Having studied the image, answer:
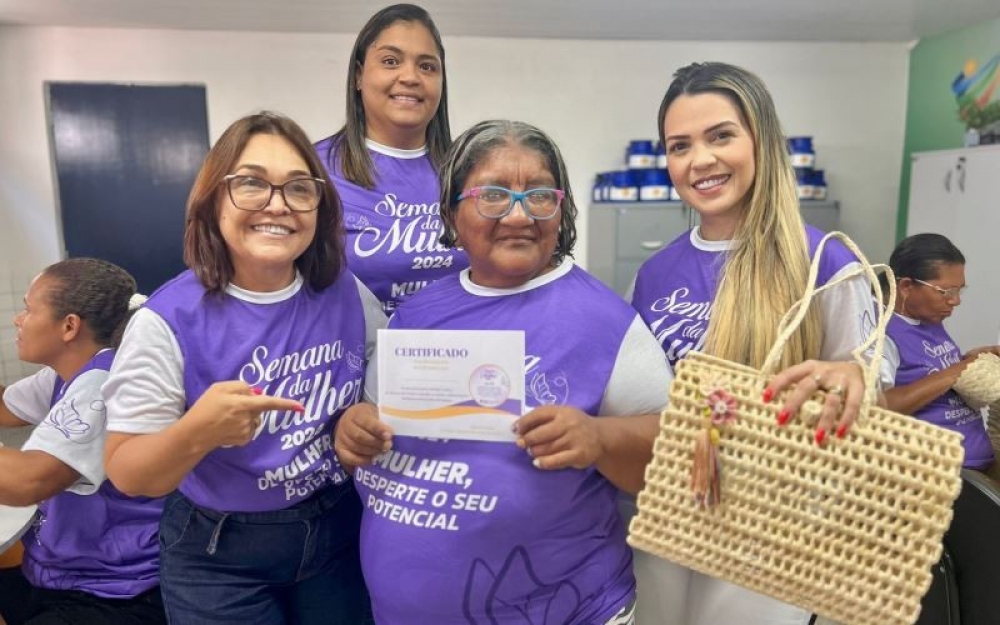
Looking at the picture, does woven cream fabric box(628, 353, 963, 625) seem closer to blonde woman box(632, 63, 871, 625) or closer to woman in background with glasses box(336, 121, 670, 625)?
woman in background with glasses box(336, 121, 670, 625)

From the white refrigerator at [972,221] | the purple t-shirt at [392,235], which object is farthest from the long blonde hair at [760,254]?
the white refrigerator at [972,221]

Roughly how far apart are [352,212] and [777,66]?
15.7 feet

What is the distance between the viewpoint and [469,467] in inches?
41.6

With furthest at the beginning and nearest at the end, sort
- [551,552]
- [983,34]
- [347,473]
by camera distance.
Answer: [983,34]
[347,473]
[551,552]

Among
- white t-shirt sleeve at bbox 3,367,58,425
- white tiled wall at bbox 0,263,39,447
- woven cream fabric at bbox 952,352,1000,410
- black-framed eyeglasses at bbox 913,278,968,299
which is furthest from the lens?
white tiled wall at bbox 0,263,39,447

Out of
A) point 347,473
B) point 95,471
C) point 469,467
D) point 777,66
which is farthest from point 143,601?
point 777,66

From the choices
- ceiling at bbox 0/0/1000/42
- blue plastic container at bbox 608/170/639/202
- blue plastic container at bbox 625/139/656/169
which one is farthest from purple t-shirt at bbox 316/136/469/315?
blue plastic container at bbox 625/139/656/169

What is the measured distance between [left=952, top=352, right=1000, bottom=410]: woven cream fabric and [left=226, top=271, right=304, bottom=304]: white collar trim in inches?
77.2

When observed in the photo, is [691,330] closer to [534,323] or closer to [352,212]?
[534,323]

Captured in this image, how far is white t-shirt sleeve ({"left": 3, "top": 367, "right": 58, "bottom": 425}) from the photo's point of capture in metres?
1.81

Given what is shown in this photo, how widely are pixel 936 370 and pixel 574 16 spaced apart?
3256mm

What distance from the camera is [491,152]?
112 centimetres

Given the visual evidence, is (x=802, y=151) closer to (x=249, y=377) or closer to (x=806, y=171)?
(x=806, y=171)

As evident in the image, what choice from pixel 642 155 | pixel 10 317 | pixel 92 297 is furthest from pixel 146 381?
pixel 10 317
